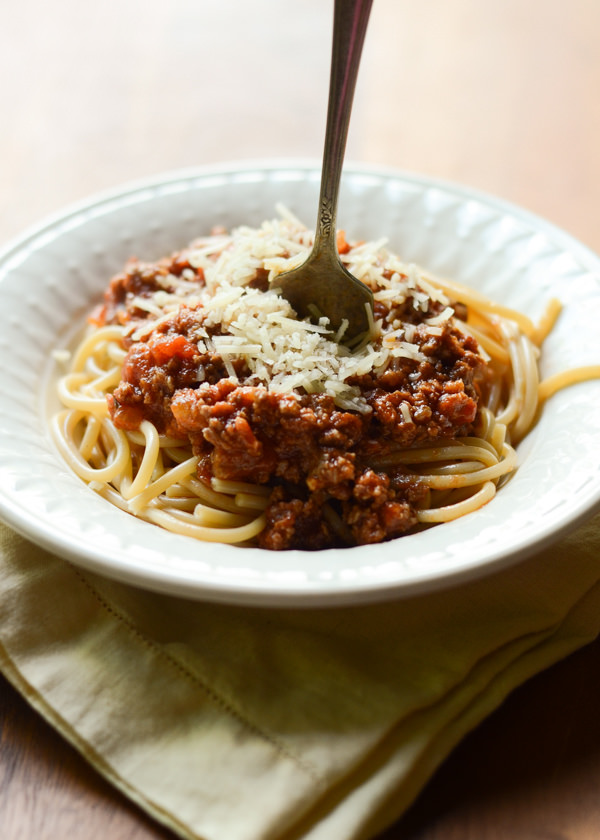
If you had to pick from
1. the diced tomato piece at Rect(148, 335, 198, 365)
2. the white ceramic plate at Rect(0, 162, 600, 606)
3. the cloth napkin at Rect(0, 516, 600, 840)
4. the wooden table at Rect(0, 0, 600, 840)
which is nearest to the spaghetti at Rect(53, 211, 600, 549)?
the diced tomato piece at Rect(148, 335, 198, 365)

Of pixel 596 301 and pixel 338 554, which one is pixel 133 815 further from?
pixel 596 301

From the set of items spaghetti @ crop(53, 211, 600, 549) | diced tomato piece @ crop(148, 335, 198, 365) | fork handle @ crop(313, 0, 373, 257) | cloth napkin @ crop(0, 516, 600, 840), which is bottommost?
cloth napkin @ crop(0, 516, 600, 840)

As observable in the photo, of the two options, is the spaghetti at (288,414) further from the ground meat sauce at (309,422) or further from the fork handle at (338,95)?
the fork handle at (338,95)

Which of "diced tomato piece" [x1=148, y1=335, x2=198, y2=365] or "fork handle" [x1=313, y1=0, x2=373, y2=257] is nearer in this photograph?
"fork handle" [x1=313, y1=0, x2=373, y2=257]

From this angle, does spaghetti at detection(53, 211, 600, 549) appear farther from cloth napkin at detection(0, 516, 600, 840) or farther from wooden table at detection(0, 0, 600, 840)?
wooden table at detection(0, 0, 600, 840)

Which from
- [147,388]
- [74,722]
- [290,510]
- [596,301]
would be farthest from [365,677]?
[596,301]

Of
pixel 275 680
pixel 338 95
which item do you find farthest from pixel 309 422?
pixel 338 95

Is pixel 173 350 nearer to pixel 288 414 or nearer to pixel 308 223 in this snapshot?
pixel 288 414
